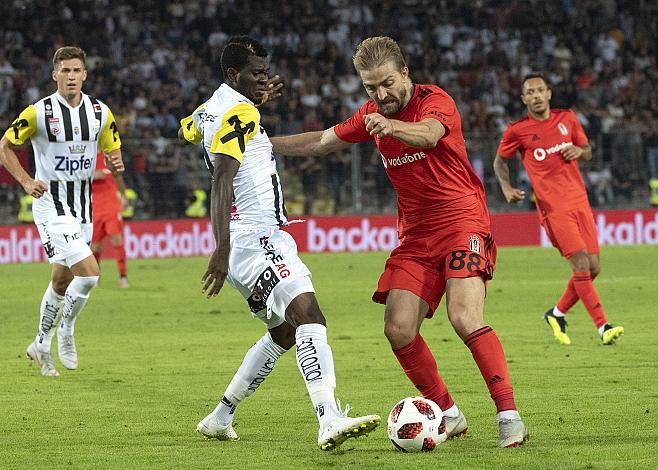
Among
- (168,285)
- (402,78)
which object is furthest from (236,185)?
(168,285)

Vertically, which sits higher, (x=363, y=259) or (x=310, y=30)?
(x=310, y=30)

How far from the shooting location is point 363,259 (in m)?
22.5

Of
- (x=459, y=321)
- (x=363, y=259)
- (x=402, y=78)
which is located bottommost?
(x=363, y=259)

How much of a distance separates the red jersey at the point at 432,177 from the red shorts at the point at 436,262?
3.4 inches

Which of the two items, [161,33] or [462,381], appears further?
[161,33]

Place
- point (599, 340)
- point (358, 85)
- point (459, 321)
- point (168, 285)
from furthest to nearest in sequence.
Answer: point (358, 85) → point (168, 285) → point (599, 340) → point (459, 321)

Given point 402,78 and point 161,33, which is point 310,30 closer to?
point 161,33

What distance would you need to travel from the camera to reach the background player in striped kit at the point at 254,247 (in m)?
6.32

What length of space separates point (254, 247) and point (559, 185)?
598 cm

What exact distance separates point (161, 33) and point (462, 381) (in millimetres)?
21200

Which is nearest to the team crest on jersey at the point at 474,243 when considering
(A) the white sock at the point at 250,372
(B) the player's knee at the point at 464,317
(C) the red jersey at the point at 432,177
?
(C) the red jersey at the point at 432,177

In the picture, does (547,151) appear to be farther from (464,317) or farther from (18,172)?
(464,317)

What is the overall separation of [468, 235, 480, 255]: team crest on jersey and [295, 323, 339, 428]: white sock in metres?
0.98

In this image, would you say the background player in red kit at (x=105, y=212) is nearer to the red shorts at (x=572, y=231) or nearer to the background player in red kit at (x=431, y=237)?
the red shorts at (x=572, y=231)
